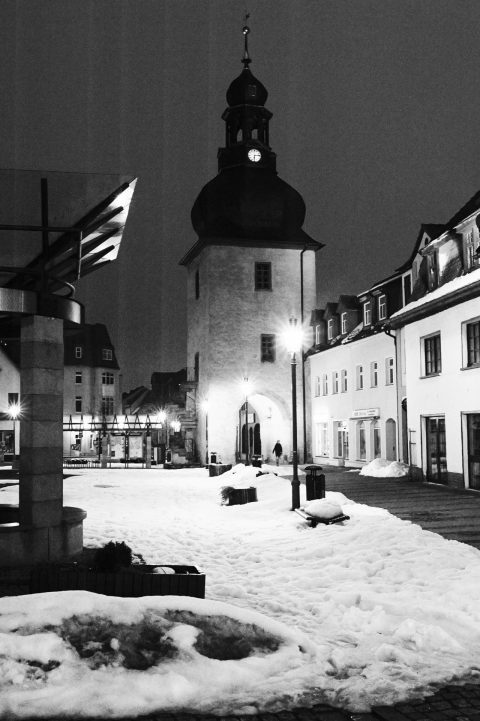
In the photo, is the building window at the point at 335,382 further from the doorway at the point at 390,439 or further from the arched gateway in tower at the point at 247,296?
the doorway at the point at 390,439

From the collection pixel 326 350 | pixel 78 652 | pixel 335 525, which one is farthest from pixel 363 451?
pixel 78 652

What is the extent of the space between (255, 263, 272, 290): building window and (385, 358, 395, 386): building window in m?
13.1

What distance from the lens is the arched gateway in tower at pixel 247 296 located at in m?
46.6

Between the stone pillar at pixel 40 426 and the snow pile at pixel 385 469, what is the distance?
2134 cm

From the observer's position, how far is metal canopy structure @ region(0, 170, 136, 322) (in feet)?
37.7

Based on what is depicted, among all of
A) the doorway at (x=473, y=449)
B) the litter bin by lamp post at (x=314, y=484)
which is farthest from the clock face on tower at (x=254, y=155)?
the litter bin by lamp post at (x=314, y=484)

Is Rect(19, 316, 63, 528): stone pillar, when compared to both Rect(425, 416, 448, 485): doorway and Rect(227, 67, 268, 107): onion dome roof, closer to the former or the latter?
Rect(425, 416, 448, 485): doorway

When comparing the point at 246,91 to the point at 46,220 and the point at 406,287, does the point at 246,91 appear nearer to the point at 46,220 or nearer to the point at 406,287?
Answer: the point at 406,287

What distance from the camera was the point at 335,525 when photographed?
52.3 ft

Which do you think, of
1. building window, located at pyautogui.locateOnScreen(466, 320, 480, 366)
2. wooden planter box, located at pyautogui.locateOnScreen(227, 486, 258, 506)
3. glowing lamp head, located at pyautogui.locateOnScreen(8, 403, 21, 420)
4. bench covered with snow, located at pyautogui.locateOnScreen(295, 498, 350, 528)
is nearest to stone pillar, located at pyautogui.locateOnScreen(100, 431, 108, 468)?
glowing lamp head, located at pyautogui.locateOnScreen(8, 403, 21, 420)

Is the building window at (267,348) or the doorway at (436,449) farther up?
the building window at (267,348)

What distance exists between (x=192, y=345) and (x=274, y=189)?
11886 mm

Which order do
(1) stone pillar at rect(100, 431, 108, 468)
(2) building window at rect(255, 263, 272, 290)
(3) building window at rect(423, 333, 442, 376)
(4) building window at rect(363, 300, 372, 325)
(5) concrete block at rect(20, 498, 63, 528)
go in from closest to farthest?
(5) concrete block at rect(20, 498, 63, 528) < (3) building window at rect(423, 333, 442, 376) < (4) building window at rect(363, 300, 372, 325) < (1) stone pillar at rect(100, 431, 108, 468) < (2) building window at rect(255, 263, 272, 290)

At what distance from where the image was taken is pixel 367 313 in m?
41.6
